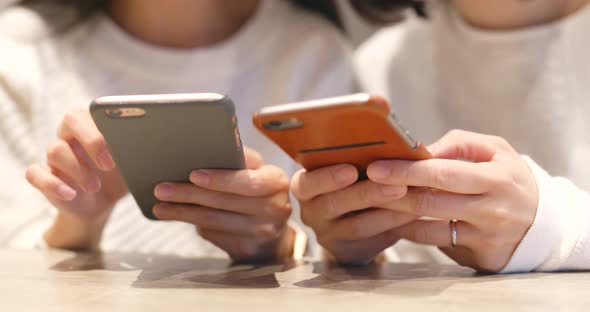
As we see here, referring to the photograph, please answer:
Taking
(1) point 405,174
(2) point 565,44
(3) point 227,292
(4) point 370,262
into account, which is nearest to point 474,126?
(2) point 565,44

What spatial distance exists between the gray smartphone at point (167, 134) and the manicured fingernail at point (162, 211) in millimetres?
29

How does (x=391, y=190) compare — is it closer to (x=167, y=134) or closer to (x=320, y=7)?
(x=167, y=134)

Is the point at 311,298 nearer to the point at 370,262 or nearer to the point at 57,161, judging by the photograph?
the point at 370,262

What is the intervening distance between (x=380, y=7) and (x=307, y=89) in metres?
0.23

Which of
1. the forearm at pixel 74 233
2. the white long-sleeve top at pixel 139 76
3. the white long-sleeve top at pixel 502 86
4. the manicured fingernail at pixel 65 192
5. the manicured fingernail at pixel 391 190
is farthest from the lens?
the white long-sleeve top at pixel 139 76

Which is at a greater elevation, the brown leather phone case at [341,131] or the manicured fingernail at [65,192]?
the brown leather phone case at [341,131]

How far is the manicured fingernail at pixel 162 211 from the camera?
0.62 m

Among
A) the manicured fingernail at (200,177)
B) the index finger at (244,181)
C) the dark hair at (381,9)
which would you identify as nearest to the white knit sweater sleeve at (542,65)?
the dark hair at (381,9)

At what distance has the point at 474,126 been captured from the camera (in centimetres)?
96

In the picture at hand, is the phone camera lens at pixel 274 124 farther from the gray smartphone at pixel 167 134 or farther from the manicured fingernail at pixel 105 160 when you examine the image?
the manicured fingernail at pixel 105 160

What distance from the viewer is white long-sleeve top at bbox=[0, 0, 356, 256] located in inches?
39.3

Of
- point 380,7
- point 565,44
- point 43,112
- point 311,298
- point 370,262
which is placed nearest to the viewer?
point 311,298

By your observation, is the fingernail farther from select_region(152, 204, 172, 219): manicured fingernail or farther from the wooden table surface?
select_region(152, 204, 172, 219): manicured fingernail

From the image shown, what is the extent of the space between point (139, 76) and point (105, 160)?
1.60ft
